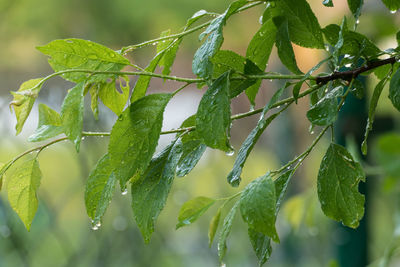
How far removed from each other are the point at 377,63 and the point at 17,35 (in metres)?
2.13

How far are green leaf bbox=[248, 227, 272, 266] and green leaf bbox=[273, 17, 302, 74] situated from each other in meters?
0.10

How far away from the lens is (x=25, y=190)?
0.29 m

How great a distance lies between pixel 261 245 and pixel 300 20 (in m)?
0.13

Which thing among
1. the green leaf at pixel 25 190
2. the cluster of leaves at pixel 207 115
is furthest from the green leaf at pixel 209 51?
the green leaf at pixel 25 190

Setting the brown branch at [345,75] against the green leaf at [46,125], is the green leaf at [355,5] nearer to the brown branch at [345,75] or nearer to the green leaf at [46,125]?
the brown branch at [345,75]

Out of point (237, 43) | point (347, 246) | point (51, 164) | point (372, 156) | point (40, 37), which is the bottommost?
point (347, 246)

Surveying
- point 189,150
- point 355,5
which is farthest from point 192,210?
point 355,5

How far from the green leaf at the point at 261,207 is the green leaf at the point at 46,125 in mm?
115

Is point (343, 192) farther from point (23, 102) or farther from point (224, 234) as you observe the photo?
point (23, 102)

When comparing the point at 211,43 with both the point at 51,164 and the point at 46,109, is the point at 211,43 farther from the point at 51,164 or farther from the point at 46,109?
the point at 51,164

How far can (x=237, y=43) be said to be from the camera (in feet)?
7.83

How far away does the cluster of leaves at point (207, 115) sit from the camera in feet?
0.85

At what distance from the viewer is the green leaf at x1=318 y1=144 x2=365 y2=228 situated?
286 mm

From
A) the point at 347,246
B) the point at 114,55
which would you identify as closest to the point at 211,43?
the point at 114,55
